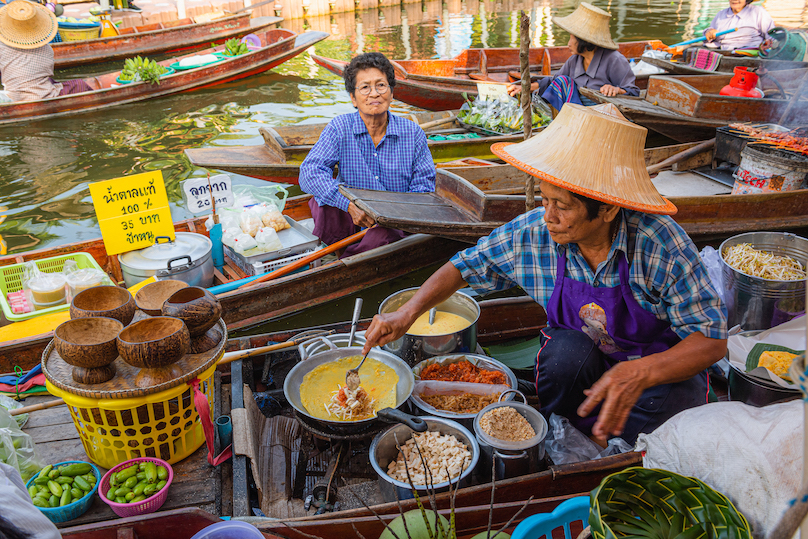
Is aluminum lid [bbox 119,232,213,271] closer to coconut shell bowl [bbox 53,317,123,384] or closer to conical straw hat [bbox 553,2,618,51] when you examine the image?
coconut shell bowl [bbox 53,317,123,384]

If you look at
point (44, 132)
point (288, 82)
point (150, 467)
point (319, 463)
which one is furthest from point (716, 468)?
point (288, 82)

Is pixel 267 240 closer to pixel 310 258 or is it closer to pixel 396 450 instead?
pixel 310 258

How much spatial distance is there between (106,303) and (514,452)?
1704 millimetres

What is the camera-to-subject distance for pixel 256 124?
954cm

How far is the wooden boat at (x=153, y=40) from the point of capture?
37.8 feet

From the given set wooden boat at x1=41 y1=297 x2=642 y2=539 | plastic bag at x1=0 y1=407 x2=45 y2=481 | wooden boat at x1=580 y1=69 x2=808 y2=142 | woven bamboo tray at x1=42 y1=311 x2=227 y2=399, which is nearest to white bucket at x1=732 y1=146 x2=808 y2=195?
wooden boat at x1=580 y1=69 x2=808 y2=142

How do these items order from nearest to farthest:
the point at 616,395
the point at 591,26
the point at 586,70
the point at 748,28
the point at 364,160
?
the point at 616,395, the point at 364,160, the point at 591,26, the point at 586,70, the point at 748,28

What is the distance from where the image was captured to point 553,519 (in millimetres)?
1670

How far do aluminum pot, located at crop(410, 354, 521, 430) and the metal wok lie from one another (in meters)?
0.09

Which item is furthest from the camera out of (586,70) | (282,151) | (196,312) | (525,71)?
(586,70)

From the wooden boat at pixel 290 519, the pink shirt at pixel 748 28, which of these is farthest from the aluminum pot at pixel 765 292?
the pink shirt at pixel 748 28

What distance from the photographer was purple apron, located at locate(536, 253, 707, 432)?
215 centimetres

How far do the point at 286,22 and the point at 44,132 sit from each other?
Answer: 10917 mm

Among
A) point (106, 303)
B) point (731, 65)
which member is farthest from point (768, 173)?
point (731, 65)
